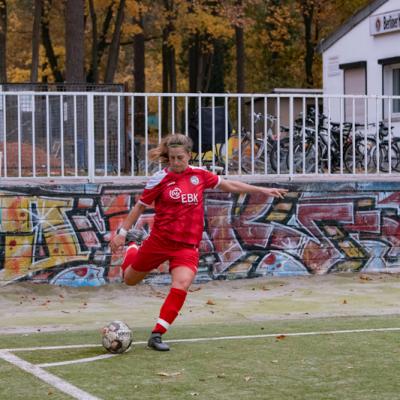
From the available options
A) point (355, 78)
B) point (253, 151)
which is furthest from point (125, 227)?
point (355, 78)

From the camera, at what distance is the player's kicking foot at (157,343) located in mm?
9179

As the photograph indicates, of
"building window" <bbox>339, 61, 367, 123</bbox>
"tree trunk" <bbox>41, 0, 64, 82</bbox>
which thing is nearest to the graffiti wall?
"building window" <bbox>339, 61, 367, 123</bbox>

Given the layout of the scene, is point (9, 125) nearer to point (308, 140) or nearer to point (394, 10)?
point (308, 140)

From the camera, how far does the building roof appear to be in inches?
1158

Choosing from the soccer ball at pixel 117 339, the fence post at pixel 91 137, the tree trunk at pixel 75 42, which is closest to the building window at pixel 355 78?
the tree trunk at pixel 75 42

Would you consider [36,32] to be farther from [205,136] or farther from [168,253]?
[168,253]

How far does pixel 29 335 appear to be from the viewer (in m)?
10.6

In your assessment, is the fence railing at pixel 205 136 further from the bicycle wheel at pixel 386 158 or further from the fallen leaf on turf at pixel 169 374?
the fallen leaf on turf at pixel 169 374

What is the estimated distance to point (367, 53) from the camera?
29.5 metres

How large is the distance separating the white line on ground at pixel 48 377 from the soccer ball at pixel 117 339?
28.5 inches

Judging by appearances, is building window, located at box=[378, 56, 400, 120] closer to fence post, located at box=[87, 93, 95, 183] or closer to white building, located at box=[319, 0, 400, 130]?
white building, located at box=[319, 0, 400, 130]

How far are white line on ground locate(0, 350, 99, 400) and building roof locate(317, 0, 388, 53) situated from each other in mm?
22031

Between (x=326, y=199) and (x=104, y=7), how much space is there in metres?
23.3

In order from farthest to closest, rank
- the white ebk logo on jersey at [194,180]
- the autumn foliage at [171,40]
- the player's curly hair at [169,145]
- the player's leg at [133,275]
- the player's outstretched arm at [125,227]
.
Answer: the autumn foliage at [171,40] < the player's leg at [133,275] < the white ebk logo on jersey at [194,180] < the player's outstretched arm at [125,227] < the player's curly hair at [169,145]
